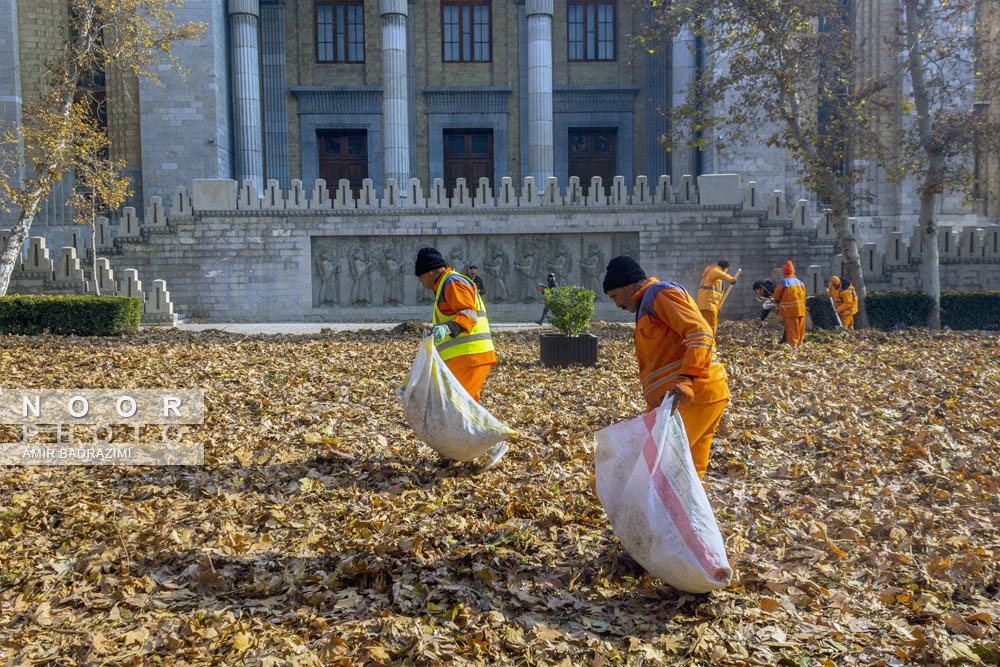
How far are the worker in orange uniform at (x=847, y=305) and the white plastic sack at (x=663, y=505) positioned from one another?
47.8 ft

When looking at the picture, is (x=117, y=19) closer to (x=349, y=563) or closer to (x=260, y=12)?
(x=260, y=12)

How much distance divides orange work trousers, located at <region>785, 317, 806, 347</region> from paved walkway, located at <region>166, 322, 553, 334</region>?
214 inches

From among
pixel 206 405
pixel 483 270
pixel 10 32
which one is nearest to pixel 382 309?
pixel 483 270

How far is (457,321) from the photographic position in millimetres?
6047

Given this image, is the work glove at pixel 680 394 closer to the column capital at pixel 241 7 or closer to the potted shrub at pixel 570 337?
the potted shrub at pixel 570 337

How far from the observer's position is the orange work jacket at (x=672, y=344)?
415cm

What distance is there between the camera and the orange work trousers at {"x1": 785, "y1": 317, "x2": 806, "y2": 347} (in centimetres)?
1425

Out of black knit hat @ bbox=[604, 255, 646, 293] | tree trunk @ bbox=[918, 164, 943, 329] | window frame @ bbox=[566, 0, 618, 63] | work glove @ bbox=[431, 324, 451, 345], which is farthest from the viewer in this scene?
window frame @ bbox=[566, 0, 618, 63]

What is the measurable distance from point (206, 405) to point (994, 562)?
7.56 m

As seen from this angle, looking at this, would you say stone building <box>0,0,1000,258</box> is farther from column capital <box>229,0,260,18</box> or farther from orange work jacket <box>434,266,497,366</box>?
orange work jacket <box>434,266,497,366</box>

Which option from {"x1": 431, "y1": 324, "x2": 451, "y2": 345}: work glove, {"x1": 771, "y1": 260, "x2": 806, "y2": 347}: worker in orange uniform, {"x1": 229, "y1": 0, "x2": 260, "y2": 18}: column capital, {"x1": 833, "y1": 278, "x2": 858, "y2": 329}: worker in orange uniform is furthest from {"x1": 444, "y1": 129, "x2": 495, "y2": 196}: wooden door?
{"x1": 431, "y1": 324, "x2": 451, "y2": 345}: work glove

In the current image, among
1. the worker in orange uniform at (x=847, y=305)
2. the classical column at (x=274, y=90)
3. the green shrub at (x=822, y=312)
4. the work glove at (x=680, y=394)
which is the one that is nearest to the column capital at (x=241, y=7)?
the classical column at (x=274, y=90)

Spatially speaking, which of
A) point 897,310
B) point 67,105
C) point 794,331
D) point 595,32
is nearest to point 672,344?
point 794,331

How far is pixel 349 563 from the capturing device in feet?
14.3
